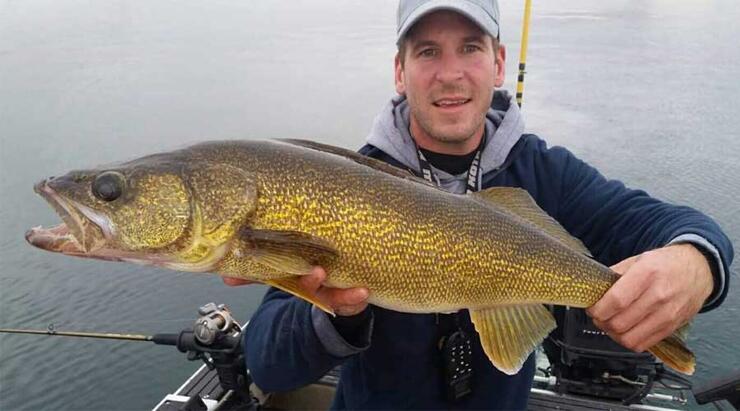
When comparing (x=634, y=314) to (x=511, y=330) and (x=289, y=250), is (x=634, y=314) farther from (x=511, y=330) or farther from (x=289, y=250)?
(x=289, y=250)

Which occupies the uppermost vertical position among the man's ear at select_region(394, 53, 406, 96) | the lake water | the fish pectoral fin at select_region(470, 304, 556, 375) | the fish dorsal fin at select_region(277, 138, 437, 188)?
the man's ear at select_region(394, 53, 406, 96)

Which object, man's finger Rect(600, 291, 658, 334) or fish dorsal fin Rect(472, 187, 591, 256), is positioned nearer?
man's finger Rect(600, 291, 658, 334)

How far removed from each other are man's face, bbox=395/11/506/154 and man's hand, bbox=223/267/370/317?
94 cm

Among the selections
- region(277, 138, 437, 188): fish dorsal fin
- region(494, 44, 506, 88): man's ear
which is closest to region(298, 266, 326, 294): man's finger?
region(277, 138, 437, 188): fish dorsal fin

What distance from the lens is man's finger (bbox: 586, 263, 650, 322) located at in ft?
6.63

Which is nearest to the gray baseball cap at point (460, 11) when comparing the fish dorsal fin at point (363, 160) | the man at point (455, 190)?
the man at point (455, 190)

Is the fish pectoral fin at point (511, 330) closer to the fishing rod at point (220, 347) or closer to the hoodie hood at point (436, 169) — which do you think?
the hoodie hood at point (436, 169)

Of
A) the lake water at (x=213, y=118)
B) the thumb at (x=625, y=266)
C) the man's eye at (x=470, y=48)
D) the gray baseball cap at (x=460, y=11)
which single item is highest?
the gray baseball cap at (x=460, y=11)

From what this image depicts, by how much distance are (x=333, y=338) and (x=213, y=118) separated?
522 inches

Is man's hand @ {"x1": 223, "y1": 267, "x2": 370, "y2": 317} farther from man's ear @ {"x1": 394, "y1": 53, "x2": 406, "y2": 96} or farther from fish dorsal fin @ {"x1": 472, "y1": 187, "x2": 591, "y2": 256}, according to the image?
man's ear @ {"x1": 394, "y1": 53, "x2": 406, "y2": 96}

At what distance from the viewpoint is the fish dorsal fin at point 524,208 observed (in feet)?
7.80

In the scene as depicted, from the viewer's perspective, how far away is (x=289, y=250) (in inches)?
80.4

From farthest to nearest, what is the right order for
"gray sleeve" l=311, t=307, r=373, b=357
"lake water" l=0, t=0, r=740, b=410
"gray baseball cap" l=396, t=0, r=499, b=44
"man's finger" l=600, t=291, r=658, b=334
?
"lake water" l=0, t=0, r=740, b=410, "gray baseball cap" l=396, t=0, r=499, b=44, "gray sleeve" l=311, t=307, r=373, b=357, "man's finger" l=600, t=291, r=658, b=334

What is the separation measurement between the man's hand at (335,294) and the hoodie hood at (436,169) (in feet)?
2.81
